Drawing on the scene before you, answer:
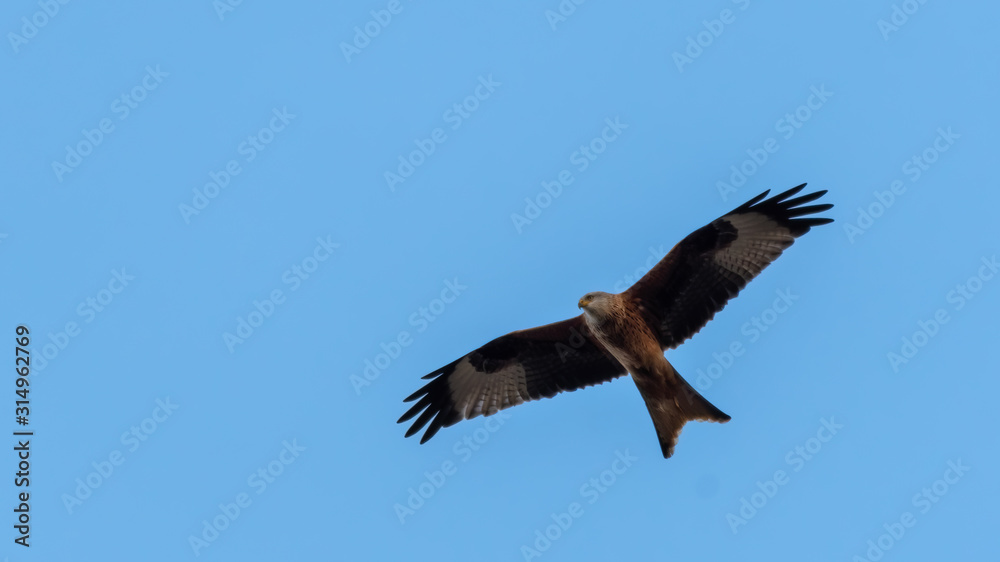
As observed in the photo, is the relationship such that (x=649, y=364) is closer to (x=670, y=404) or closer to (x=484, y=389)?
(x=670, y=404)

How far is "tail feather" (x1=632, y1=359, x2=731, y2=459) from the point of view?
11.8 meters

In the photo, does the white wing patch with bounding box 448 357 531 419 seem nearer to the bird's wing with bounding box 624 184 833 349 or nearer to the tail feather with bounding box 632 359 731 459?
the tail feather with bounding box 632 359 731 459

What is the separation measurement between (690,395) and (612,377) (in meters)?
1.41

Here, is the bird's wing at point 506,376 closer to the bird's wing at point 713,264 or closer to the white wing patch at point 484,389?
the white wing patch at point 484,389

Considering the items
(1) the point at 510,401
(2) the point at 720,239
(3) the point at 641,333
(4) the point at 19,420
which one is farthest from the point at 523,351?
(4) the point at 19,420

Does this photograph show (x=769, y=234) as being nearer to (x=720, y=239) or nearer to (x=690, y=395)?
(x=720, y=239)

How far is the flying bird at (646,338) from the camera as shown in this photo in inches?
471

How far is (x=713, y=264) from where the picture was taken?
12.4m

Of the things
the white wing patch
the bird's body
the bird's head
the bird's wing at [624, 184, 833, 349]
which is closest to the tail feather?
the bird's body

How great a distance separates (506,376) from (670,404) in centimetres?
226

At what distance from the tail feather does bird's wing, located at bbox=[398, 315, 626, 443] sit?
2.75 ft

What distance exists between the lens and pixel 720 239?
484 inches

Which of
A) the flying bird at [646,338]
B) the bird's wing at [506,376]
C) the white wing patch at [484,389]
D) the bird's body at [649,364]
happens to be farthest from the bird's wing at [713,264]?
the white wing patch at [484,389]

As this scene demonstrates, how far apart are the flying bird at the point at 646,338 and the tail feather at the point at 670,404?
1cm
